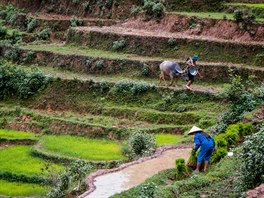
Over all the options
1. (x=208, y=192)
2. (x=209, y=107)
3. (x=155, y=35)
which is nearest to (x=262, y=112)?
(x=209, y=107)

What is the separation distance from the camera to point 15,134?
25.6 m

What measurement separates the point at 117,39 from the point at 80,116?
6.00 metres

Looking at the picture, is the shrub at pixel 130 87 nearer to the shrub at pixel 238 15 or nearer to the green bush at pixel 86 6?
the shrub at pixel 238 15

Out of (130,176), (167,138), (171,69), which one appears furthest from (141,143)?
(171,69)

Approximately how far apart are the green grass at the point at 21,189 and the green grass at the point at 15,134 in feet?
15.8

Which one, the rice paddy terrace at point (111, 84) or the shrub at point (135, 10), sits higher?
the shrub at point (135, 10)

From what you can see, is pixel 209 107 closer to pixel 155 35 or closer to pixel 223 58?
pixel 223 58

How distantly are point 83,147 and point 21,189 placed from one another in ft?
13.0

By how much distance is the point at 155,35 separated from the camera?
3031 centimetres

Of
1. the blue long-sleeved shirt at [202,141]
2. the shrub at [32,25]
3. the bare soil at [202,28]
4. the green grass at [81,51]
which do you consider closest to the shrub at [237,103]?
the blue long-sleeved shirt at [202,141]

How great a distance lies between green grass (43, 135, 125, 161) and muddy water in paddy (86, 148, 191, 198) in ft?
13.0

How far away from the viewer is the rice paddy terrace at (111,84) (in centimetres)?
2231

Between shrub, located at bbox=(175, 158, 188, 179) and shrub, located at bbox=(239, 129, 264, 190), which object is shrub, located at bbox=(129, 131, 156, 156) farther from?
shrub, located at bbox=(239, 129, 264, 190)

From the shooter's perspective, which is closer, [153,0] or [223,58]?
[223,58]
